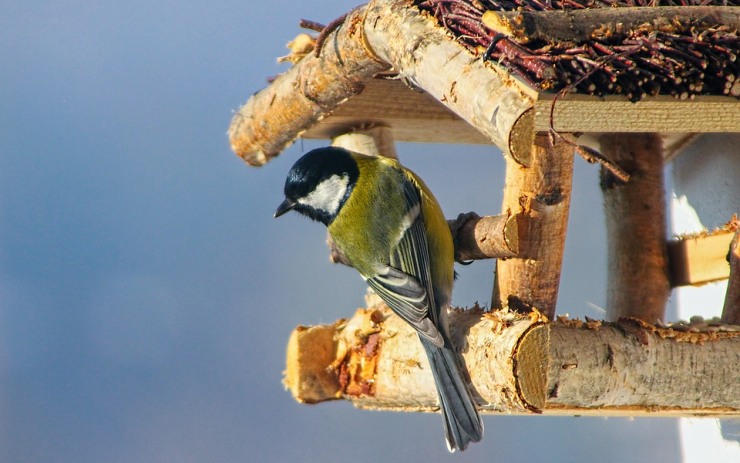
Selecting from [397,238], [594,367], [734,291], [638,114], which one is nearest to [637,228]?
[734,291]

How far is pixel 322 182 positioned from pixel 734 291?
73 cm

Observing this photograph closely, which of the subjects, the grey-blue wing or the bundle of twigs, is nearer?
the bundle of twigs

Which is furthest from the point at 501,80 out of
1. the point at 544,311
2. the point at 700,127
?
the point at 544,311

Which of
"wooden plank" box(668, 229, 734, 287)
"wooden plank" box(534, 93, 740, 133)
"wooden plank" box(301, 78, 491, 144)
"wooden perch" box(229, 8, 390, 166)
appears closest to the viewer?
"wooden plank" box(534, 93, 740, 133)

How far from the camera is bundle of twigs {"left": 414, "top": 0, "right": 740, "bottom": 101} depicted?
3.76 ft

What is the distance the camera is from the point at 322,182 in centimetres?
179

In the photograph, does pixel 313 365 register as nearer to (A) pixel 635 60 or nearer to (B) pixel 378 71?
(B) pixel 378 71

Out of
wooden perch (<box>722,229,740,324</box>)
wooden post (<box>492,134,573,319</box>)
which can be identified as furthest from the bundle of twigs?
wooden perch (<box>722,229,740,324</box>)

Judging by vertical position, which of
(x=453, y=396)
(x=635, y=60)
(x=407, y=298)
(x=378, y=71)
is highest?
(x=378, y=71)

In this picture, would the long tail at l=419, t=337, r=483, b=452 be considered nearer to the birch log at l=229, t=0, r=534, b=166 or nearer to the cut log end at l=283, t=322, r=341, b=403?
the cut log end at l=283, t=322, r=341, b=403

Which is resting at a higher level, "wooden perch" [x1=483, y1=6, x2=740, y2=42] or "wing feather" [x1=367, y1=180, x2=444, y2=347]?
"wooden perch" [x1=483, y1=6, x2=740, y2=42]

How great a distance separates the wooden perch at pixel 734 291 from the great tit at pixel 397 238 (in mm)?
433

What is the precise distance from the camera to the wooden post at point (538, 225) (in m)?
1.39

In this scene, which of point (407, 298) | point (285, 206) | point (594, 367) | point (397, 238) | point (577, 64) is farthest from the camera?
point (285, 206)
